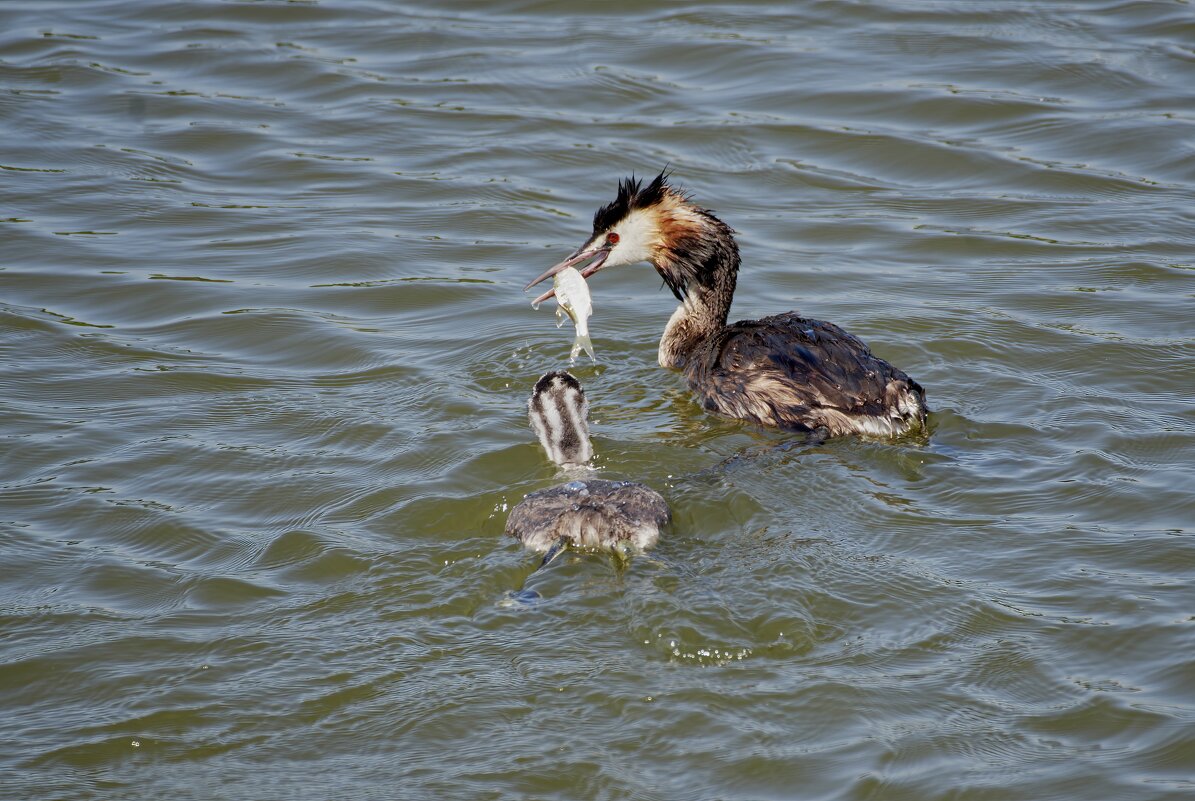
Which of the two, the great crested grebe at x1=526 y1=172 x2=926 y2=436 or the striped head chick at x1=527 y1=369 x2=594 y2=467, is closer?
the striped head chick at x1=527 y1=369 x2=594 y2=467

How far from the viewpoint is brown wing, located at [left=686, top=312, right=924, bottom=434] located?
6.54 m

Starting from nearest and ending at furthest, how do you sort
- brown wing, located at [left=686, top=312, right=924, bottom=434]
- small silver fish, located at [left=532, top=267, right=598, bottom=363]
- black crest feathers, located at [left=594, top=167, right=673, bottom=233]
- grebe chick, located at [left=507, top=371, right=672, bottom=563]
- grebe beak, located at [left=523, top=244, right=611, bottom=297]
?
grebe chick, located at [left=507, top=371, right=672, bottom=563] < brown wing, located at [left=686, top=312, right=924, bottom=434] < small silver fish, located at [left=532, top=267, right=598, bottom=363] < black crest feathers, located at [left=594, top=167, right=673, bottom=233] < grebe beak, located at [left=523, top=244, right=611, bottom=297]

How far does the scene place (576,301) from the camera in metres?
7.52

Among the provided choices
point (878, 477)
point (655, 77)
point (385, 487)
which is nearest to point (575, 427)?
point (385, 487)

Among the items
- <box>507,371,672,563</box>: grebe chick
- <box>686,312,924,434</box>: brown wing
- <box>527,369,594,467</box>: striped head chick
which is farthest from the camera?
<box>686,312,924,434</box>: brown wing

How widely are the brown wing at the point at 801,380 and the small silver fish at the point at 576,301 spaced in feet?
2.28

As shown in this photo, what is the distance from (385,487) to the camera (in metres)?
6.22

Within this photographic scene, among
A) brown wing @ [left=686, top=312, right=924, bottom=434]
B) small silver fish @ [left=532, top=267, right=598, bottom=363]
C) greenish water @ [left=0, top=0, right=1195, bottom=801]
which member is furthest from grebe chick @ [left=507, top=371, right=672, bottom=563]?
small silver fish @ [left=532, top=267, right=598, bottom=363]

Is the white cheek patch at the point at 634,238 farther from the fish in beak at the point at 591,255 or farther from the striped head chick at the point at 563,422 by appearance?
the striped head chick at the point at 563,422

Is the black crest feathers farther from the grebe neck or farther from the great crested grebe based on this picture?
the grebe neck

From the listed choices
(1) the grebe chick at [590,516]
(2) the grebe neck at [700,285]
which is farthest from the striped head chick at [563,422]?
(2) the grebe neck at [700,285]

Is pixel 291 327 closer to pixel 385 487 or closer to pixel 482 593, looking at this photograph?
pixel 385 487

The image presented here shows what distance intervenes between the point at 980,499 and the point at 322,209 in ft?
18.7

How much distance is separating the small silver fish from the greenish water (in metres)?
0.33
